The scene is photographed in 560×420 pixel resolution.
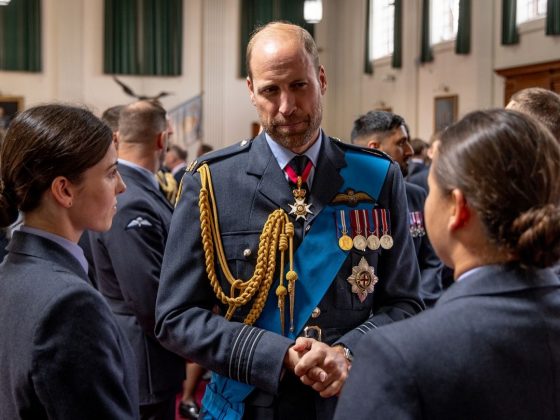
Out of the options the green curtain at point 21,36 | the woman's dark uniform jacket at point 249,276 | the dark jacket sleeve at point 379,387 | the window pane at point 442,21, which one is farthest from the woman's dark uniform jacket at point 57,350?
the green curtain at point 21,36

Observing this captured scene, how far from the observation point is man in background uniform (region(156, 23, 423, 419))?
6.49ft

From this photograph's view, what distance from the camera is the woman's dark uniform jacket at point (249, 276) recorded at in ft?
6.31

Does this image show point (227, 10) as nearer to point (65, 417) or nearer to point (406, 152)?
point (406, 152)

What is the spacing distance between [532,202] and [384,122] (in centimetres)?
302

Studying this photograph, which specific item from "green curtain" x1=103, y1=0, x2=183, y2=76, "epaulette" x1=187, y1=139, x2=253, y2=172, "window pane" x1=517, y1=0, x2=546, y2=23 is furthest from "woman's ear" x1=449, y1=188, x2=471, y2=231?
"green curtain" x1=103, y1=0, x2=183, y2=76

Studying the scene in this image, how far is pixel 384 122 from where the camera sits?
4188 mm

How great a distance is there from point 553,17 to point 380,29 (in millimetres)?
6323

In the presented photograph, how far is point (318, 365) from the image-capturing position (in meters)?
1.83

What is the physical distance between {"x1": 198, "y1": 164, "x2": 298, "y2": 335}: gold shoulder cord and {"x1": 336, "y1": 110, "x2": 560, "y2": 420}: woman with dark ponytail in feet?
2.63

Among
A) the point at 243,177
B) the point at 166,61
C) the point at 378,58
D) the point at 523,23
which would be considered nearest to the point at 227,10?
the point at 166,61

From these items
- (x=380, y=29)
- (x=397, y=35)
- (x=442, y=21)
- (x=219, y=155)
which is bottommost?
(x=219, y=155)

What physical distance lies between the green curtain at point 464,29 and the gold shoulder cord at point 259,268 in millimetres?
10346

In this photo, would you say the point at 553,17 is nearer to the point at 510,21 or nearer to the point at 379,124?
the point at 510,21

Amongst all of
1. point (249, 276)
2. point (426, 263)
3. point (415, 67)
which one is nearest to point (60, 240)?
point (249, 276)
